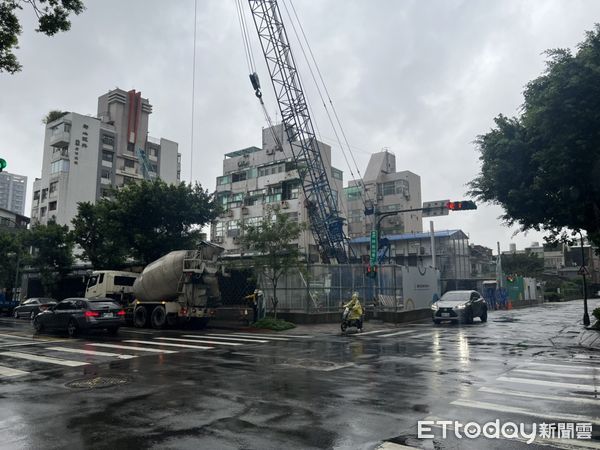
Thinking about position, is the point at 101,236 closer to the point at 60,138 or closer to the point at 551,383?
the point at 551,383

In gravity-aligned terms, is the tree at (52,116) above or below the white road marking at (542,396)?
above

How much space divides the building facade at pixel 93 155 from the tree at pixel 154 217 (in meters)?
32.1

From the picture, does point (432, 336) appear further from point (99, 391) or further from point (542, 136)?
point (99, 391)

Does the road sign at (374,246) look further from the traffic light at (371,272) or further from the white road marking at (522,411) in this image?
the white road marking at (522,411)

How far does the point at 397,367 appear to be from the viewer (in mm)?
10312

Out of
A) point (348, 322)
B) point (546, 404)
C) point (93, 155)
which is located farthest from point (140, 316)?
point (93, 155)

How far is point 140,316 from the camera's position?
22750 millimetres

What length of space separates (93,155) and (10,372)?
201ft

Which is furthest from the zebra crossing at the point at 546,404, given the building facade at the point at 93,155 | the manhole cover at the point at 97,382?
the building facade at the point at 93,155

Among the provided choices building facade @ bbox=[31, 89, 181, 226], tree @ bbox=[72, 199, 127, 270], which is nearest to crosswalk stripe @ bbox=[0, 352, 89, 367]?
tree @ bbox=[72, 199, 127, 270]

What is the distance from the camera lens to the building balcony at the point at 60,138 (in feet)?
208

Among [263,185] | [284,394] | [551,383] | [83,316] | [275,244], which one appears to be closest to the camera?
[284,394]

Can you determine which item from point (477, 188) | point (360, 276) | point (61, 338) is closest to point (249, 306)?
point (360, 276)

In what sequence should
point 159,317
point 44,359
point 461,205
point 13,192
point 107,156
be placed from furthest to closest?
point 13,192
point 107,156
point 461,205
point 159,317
point 44,359
